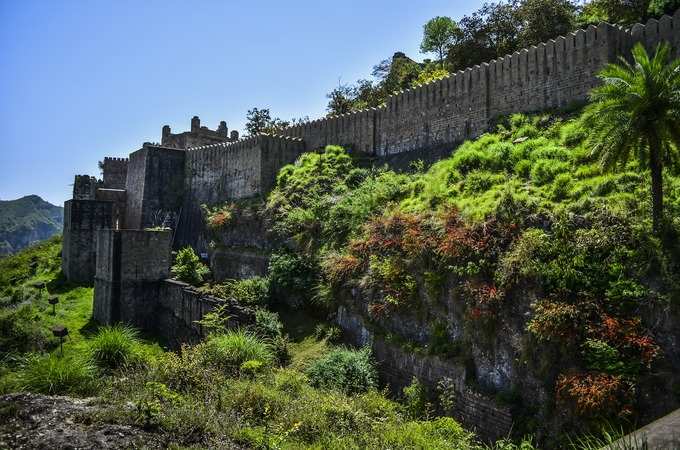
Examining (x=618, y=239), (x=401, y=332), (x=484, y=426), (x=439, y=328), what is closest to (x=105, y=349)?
(x=401, y=332)

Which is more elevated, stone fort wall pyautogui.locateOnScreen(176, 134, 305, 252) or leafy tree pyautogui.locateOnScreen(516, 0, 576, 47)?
leafy tree pyautogui.locateOnScreen(516, 0, 576, 47)

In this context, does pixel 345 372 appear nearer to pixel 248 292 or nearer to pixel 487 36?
pixel 248 292

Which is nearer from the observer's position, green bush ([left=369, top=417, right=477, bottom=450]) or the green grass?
green bush ([left=369, top=417, right=477, bottom=450])

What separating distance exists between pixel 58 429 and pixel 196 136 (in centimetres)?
3550

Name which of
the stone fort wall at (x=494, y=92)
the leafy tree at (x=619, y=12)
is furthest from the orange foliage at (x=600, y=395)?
the leafy tree at (x=619, y=12)

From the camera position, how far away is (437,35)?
38812 mm

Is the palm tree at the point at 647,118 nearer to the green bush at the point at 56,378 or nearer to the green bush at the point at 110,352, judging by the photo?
the green bush at the point at 56,378

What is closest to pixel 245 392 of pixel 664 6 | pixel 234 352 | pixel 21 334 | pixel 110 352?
pixel 234 352

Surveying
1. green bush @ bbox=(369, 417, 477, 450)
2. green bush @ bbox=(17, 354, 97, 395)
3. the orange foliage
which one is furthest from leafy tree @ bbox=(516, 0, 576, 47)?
green bush @ bbox=(17, 354, 97, 395)

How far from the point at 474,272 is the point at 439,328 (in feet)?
5.99

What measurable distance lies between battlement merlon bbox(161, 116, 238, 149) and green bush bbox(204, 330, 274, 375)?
29.1 meters

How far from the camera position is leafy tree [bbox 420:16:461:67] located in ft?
126

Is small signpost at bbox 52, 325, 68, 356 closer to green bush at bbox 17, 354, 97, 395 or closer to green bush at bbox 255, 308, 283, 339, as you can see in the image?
green bush at bbox 255, 308, 283, 339

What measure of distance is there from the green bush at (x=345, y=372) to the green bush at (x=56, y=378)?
17.4 ft
